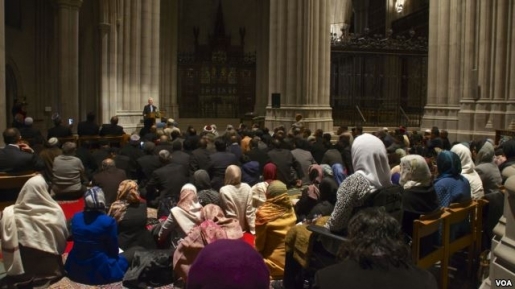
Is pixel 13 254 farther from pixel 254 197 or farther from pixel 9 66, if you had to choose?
pixel 9 66

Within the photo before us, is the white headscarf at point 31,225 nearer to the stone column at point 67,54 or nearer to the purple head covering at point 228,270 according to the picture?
the purple head covering at point 228,270

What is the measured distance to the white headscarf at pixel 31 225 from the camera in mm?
5578

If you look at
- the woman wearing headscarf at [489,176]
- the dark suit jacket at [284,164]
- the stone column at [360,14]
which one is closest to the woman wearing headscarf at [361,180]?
the woman wearing headscarf at [489,176]

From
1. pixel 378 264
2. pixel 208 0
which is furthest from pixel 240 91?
pixel 378 264

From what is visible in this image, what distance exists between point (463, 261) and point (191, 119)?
2549 cm

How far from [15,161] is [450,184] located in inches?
226

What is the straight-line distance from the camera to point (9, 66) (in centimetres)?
2134

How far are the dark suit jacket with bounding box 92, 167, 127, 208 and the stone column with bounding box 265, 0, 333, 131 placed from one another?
10804 millimetres

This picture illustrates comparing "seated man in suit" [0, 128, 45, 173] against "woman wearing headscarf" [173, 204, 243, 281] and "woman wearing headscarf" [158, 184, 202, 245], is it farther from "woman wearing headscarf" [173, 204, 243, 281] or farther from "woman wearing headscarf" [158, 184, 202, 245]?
"woman wearing headscarf" [173, 204, 243, 281]

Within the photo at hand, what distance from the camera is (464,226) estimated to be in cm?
621

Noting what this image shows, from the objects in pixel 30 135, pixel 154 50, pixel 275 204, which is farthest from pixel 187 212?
pixel 154 50

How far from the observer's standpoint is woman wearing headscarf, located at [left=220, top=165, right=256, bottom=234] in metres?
7.73

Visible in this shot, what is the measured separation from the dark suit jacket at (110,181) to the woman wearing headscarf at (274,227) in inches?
140

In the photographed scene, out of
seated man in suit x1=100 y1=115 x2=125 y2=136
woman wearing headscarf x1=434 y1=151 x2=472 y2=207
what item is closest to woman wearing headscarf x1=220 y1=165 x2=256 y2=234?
woman wearing headscarf x1=434 y1=151 x2=472 y2=207
